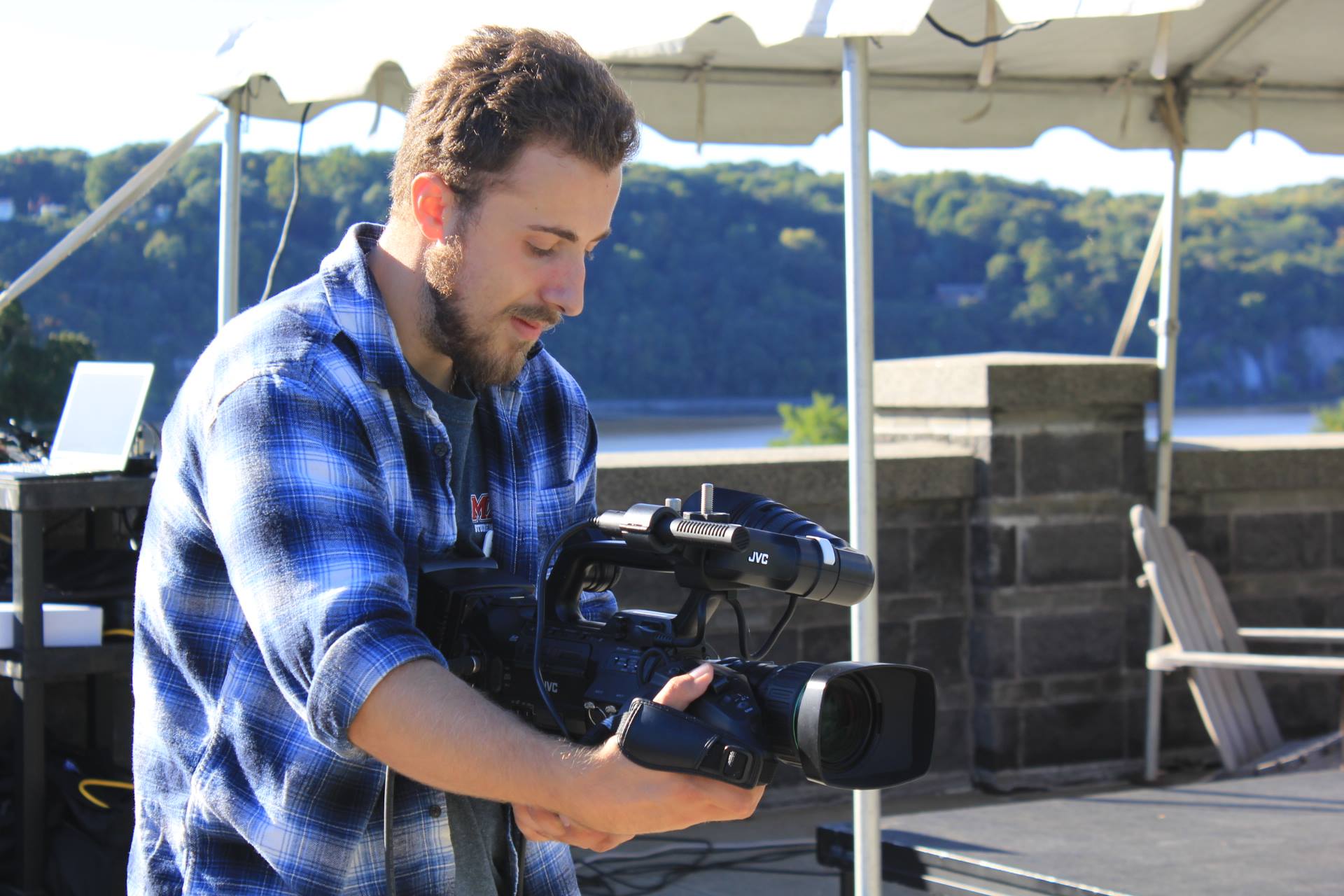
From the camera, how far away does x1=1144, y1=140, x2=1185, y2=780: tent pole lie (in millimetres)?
5016

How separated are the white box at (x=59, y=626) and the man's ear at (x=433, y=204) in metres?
2.03

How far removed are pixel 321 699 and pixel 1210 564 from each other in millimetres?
4646

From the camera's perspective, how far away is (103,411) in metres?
3.34

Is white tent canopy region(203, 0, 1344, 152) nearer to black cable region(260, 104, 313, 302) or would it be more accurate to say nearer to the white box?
black cable region(260, 104, 313, 302)

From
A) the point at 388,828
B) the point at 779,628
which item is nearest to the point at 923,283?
the point at 779,628

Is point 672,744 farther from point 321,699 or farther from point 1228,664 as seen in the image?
point 1228,664

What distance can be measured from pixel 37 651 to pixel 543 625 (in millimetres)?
2056

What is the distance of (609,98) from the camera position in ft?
4.71

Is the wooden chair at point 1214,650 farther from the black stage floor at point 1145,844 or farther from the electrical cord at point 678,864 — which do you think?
the electrical cord at point 678,864

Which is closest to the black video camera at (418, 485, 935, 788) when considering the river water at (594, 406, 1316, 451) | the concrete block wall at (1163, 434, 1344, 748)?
the concrete block wall at (1163, 434, 1344, 748)

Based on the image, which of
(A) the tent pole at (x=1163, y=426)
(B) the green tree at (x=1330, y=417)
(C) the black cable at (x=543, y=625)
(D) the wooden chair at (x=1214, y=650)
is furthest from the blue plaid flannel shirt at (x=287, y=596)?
(B) the green tree at (x=1330, y=417)

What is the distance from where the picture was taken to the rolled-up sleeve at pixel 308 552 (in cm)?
119

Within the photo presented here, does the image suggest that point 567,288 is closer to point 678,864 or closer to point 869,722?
point 869,722

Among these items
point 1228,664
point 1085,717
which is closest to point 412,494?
point 1228,664
